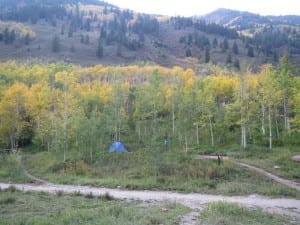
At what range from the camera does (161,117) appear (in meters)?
78.0

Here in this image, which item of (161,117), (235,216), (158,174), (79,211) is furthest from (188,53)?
(79,211)

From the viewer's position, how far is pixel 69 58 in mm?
Answer: 174750

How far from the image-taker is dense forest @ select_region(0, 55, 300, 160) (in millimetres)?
50219

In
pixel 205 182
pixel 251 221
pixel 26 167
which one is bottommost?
pixel 26 167

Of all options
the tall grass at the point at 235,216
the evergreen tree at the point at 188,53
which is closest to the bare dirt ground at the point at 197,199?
the tall grass at the point at 235,216

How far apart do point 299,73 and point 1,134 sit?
5713 cm

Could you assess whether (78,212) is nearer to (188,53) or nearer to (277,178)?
(277,178)

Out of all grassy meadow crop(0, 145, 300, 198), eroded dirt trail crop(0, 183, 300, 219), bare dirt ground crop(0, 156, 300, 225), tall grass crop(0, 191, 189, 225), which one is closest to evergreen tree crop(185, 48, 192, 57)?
grassy meadow crop(0, 145, 300, 198)

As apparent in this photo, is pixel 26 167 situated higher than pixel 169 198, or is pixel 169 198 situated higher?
pixel 169 198

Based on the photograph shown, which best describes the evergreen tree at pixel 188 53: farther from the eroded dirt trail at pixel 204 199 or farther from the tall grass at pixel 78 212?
the tall grass at pixel 78 212

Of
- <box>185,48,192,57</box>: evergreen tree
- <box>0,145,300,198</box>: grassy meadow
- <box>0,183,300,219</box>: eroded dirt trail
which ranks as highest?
<box>185,48,192,57</box>: evergreen tree

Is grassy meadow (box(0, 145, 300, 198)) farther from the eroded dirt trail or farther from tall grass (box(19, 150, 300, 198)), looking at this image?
the eroded dirt trail

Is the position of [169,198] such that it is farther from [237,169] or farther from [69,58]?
[69,58]

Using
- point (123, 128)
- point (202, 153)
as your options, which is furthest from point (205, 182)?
point (123, 128)
